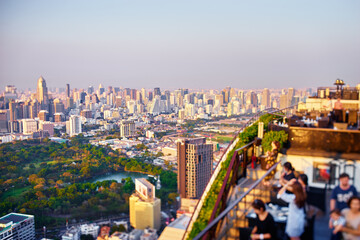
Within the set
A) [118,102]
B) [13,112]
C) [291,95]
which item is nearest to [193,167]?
[291,95]

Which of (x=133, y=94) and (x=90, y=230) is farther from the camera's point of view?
(x=133, y=94)

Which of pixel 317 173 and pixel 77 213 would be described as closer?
pixel 317 173

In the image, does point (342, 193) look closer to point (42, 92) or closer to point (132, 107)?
point (42, 92)

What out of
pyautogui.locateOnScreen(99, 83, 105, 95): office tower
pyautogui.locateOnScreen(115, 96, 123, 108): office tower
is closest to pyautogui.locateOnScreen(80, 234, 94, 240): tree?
pyautogui.locateOnScreen(115, 96, 123, 108): office tower

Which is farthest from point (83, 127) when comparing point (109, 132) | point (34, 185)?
point (34, 185)

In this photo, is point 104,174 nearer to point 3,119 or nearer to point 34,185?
point 34,185

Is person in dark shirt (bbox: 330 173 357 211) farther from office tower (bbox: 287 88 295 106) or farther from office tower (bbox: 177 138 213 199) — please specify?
office tower (bbox: 287 88 295 106)
